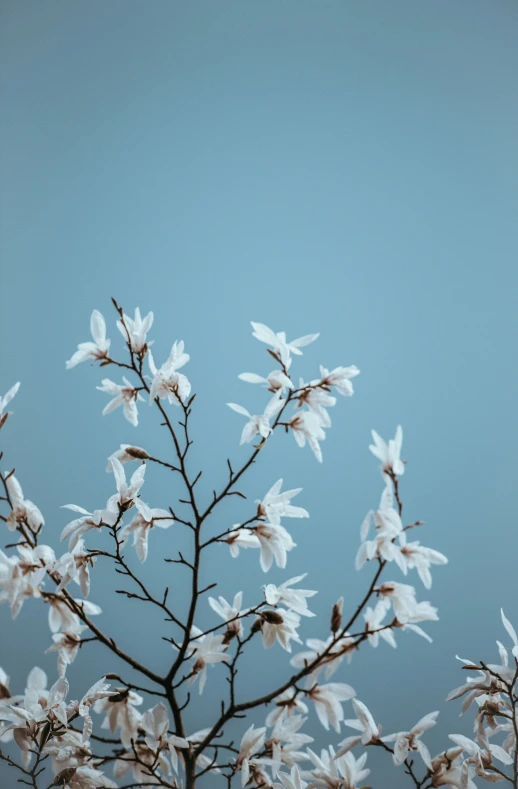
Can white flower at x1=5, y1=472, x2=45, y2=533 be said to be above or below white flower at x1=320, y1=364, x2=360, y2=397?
below

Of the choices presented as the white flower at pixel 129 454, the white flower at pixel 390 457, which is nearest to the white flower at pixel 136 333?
the white flower at pixel 129 454

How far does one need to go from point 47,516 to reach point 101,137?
964 mm

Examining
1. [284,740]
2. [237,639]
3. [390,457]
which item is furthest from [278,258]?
[284,740]

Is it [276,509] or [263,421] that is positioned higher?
[263,421]

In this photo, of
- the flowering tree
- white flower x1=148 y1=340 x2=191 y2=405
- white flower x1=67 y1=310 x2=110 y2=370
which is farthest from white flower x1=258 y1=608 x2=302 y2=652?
white flower x1=67 y1=310 x2=110 y2=370

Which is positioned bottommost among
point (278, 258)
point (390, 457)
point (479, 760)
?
point (479, 760)

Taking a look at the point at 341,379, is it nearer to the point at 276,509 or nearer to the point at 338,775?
the point at 276,509

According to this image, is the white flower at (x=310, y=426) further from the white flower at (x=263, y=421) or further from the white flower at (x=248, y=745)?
the white flower at (x=248, y=745)

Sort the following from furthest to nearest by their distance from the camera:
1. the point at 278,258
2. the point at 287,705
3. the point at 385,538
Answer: the point at 278,258
the point at 287,705
the point at 385,538

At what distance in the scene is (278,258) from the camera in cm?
181

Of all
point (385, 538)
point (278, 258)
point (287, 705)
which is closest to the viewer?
point (385, 538)

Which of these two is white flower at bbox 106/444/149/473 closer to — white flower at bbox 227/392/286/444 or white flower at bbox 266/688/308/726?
white flower at bbox 227/392/286/444

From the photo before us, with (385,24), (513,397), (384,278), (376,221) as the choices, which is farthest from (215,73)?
(513,397)

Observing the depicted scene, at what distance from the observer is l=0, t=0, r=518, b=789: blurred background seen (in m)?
1.67
